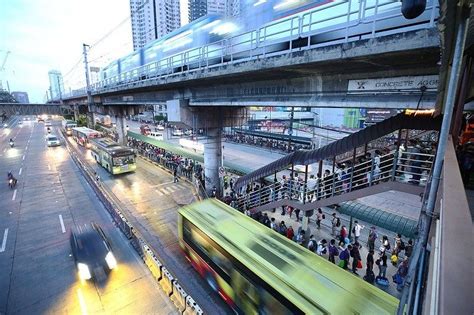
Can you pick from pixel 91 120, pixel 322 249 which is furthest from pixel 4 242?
pixel 91 120

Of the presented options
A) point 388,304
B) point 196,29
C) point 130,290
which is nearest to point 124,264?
point 130,290

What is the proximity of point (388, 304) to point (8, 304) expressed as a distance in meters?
12.5

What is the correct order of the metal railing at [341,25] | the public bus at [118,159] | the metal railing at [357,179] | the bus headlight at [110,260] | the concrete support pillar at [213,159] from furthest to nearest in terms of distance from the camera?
the public bus at [118,159], the concrete support pillar at [213,159], the bus headlight at [110,260], the metal railing at [357,179], the metal railing at [341,25]

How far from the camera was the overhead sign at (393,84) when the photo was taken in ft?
22.6

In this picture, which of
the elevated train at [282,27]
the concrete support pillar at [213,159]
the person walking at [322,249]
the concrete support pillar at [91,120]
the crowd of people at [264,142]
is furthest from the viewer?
the concrete support pillar at [91,120]

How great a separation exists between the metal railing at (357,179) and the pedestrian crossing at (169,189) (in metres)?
6.72

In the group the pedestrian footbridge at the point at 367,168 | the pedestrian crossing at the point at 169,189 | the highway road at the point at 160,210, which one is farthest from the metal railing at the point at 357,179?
the pedestrian crossing at the point at 169,189

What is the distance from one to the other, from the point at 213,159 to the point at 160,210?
5.30m

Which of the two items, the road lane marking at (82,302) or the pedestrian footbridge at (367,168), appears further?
the road lane marking at (82,302)

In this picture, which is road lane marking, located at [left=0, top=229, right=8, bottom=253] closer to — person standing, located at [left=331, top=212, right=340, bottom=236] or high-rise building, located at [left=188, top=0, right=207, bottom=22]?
person standing, located at [left=331, top=212, right=340, bottom=236]

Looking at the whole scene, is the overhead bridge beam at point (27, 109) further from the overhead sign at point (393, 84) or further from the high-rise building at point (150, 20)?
the high-rise building at point (150, 20)

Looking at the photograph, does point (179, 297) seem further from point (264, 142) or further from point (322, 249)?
point (264, 142)

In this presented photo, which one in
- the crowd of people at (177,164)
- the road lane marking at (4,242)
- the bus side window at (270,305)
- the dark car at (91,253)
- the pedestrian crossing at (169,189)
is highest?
the bus side window at (270,305)

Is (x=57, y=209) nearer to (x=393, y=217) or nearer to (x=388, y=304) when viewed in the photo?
(x=388, y=304)
